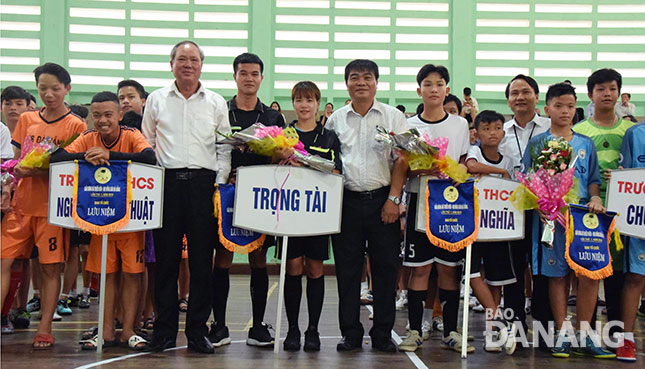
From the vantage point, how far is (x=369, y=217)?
4.67 metres

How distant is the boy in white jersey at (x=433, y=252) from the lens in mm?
4766

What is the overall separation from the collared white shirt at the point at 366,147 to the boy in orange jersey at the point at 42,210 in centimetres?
213

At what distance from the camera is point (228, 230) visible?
4562 millimetres

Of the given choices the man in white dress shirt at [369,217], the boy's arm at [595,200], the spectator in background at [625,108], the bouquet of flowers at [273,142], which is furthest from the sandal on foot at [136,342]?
the spectator in background at [625,108]

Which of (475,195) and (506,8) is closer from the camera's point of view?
(475,195)

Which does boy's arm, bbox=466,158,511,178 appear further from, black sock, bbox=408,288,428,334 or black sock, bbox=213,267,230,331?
black sock, bbox=213,267,230,331

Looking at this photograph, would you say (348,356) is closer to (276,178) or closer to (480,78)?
(276,178)

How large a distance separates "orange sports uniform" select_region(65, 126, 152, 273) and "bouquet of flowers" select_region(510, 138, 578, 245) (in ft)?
9.32

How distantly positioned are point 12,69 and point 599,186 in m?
12.6

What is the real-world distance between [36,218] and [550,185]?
387 cm

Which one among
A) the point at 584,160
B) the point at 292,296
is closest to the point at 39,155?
the point at 292,296

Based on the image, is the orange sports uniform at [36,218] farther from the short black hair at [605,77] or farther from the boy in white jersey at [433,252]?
the short black hair at [605,77]

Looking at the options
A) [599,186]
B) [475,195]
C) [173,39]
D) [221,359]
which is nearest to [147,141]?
[221,359]

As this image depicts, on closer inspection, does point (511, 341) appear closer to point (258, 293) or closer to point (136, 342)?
point (258, 293)
